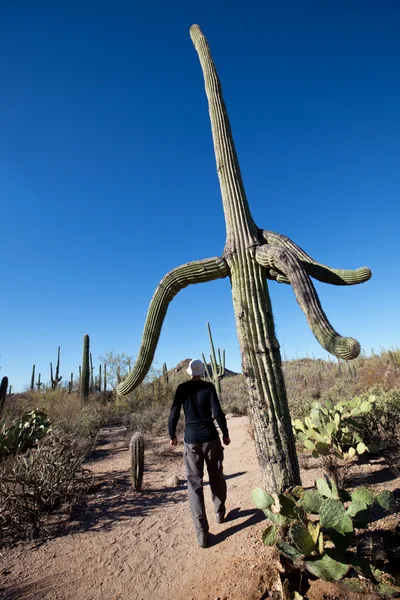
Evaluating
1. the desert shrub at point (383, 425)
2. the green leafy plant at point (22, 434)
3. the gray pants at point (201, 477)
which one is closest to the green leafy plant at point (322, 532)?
the gray pants at point (201, 477)

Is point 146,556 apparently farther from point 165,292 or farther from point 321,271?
point 321,271

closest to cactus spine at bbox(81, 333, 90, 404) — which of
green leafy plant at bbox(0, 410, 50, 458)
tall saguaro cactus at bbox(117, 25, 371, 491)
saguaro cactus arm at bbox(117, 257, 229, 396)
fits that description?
green leafy plant at bbox(0, 410, 50, 458)

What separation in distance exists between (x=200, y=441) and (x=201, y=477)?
0.38 meters

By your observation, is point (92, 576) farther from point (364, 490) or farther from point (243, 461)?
point (243, 461)

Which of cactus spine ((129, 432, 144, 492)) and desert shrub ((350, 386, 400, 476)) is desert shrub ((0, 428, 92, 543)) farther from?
desert shrub ((350, 386, 400, 476))

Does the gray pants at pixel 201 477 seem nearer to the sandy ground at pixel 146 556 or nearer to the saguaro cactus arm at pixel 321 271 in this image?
the sandy ground at pixel 146 556

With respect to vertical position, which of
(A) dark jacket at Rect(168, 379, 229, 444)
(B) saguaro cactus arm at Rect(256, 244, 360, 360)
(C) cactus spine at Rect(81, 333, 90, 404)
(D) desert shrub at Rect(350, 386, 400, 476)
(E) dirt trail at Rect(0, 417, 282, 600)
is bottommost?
(E) dirt trail at Rect(0, 417, 282, 600)

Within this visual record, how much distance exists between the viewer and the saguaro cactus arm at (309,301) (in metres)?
2.70

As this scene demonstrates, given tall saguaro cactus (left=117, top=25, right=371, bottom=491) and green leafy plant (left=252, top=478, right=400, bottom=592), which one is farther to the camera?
tall saguaro cactus (left=117, top=25, right=371, bottom=491)

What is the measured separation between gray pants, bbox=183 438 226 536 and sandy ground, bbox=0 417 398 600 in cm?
26

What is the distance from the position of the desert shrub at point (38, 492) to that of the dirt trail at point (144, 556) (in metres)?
0.27

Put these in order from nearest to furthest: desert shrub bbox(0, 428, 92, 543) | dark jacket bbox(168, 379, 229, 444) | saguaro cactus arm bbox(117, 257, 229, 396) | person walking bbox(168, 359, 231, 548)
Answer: person walking bbox(168, 359, 231, 548) < dark jacket bbox(168, 379, 229, 444) < saguaro cactus arm bbox(117, 257, 229, 396) < desert shrub bbox(0, 428, 92, 543)

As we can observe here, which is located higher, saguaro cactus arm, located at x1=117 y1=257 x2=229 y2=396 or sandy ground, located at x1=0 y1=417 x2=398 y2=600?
saguaro cactus arm, located at x1=117 y1=257 x2=229 y2=396

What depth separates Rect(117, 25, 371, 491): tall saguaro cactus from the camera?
3027 mm
